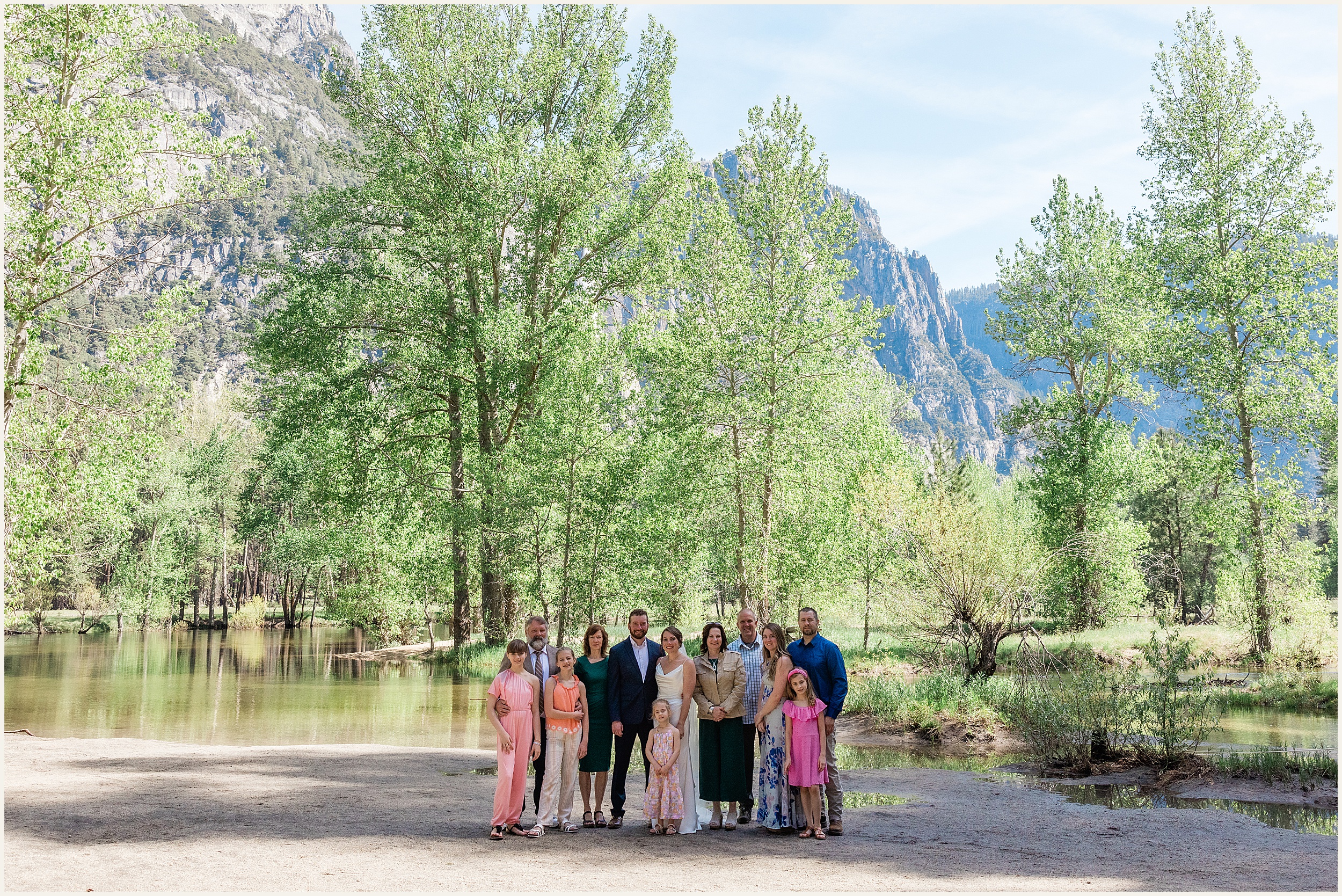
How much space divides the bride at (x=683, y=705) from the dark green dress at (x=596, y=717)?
54cm

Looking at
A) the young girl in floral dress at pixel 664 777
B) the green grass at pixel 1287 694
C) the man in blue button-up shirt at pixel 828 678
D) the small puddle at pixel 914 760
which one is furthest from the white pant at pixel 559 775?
the green grass at pixel 1287 694

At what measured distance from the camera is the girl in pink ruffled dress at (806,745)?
25.9ft

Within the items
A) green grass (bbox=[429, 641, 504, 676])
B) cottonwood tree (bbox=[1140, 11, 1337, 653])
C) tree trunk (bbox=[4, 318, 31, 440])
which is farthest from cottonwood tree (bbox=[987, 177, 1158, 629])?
tree trunk (bbox=[4, 318, 31, 440])

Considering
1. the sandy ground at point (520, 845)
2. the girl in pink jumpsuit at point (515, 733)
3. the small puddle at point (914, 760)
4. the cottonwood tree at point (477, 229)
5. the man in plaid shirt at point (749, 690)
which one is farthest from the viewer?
the cottonwood tree at point (477, 229)

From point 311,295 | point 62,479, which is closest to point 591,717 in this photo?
point 62,479

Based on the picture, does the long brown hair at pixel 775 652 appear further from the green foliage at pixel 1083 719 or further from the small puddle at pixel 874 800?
the green foliage at pixel 1083 719

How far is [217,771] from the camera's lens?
10609mm

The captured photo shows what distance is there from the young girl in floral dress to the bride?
0.20 ft

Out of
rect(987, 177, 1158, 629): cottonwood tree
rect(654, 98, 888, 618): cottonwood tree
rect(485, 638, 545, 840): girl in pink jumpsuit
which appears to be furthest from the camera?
rect(987, 177, 1158, 629): cottonwood tree

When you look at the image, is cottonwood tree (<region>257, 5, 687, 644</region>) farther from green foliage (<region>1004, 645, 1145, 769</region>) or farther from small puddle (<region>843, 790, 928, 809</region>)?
small puddle (<region>843, 790, 928, 809</region>)

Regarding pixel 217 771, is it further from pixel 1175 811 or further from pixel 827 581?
pixel 827 581

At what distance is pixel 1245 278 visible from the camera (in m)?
24.7

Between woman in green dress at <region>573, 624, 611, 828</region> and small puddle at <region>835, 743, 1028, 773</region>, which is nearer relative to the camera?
woman in green dress at <region>573, 624, 611, 828</region>

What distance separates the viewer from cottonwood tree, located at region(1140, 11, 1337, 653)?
24.0 metres
